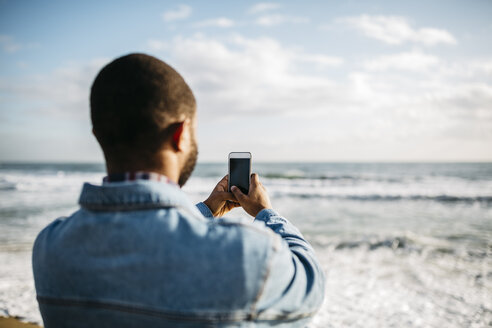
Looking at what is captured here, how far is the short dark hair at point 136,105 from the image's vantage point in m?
1.00

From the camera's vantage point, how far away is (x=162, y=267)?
86cm

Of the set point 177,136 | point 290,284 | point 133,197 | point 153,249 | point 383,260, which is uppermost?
point 177,136

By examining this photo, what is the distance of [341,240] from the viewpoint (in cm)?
775

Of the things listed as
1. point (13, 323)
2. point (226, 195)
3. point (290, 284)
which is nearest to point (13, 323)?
point (13, 323)

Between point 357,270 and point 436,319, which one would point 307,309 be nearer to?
point 436,319

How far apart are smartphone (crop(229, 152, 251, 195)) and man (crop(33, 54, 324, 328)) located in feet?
1.69

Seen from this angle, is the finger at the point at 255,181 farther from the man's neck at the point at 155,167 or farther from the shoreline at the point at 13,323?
the shoreline at the point at 13,323

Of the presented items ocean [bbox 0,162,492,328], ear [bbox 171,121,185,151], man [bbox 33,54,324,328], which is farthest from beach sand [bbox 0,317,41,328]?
ear [bbox 171,121,185,151]

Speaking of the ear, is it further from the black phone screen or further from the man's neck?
the black phone screen

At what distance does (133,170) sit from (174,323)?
46cm

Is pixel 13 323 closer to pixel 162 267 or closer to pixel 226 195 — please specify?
pixel 226 195

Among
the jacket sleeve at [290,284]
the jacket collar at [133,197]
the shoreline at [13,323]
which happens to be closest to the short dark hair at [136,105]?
the jacket collar at [133,197]

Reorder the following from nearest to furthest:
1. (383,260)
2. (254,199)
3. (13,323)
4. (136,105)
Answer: (136,105) < (254,199) < (13,323) < (383,260)

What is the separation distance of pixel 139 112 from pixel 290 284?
0.67 meters
